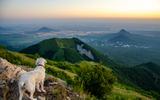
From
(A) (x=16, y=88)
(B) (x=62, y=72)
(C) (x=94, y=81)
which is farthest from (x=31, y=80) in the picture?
(B) (x=62, y=72)

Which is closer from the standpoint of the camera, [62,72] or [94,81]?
[94,81]

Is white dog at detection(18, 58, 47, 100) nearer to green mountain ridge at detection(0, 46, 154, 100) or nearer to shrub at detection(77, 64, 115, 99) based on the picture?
shrub at detection(77, 64, 115, 99)

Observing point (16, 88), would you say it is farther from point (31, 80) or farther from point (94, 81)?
point (94, 81)

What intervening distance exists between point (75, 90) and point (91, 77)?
27.7 ft

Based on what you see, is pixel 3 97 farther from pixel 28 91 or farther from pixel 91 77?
pixel 91 77

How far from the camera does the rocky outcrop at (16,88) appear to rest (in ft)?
38.4

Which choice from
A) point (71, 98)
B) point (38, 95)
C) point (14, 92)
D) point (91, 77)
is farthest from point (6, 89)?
point (91, 77)

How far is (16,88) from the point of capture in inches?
467

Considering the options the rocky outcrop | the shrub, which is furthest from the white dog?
the shrub

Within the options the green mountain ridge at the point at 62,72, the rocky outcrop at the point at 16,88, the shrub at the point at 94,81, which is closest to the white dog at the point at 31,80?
the rocky outcrop at the point at 16,88

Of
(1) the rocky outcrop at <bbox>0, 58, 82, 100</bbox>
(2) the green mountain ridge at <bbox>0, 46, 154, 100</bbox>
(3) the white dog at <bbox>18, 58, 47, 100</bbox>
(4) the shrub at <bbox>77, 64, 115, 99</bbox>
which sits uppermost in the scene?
(3) the white dog at <bbox>18, 58, 47, 100</bbox>

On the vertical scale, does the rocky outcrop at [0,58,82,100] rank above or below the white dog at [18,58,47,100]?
below

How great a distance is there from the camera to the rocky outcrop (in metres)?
11.7

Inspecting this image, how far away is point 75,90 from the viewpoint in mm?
13695
